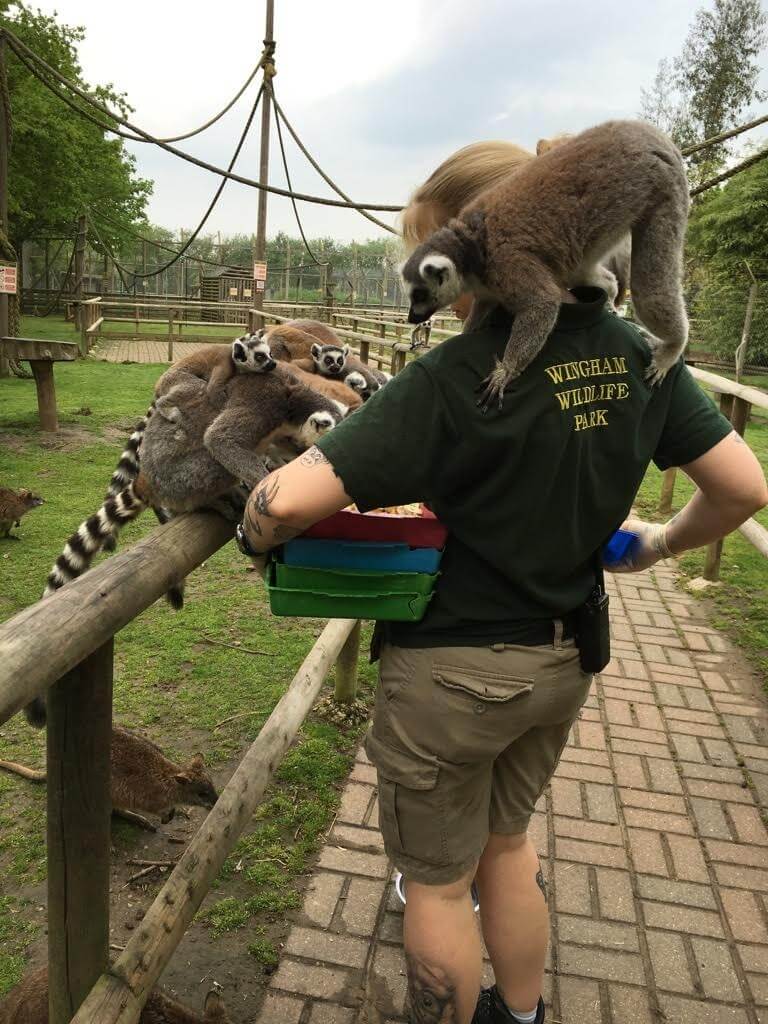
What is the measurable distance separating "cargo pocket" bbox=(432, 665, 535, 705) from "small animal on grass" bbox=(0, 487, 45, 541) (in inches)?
191

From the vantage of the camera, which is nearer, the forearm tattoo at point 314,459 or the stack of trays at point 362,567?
the forearm tattoo at point 314,459

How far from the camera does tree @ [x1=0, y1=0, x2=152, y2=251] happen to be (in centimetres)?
1956

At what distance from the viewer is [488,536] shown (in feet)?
4.65

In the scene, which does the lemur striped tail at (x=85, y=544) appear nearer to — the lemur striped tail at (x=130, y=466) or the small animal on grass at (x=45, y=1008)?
the lemur striped tail at (x=130, y=466)

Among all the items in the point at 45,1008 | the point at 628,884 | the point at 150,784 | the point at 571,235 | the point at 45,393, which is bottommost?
the point at 628,884

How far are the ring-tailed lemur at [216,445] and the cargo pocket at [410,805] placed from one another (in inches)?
33.6

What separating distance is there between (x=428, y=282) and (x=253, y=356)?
547 millimetres

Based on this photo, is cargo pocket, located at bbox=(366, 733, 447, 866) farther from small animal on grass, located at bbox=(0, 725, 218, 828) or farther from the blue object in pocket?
small animal on grass, located at bbox=(0, 725, 218, 828)

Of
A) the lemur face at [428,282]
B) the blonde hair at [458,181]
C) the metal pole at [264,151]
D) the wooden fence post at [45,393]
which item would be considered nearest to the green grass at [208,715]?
the wooden fence post at [45,393]

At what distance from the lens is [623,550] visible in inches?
76.1

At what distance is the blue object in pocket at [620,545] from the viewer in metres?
1.92

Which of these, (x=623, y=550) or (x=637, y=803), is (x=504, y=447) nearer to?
(x=623, y=550)

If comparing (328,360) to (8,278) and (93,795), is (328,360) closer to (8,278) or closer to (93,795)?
(93,795)

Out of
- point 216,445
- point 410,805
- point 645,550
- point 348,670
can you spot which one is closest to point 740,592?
point 348,670
